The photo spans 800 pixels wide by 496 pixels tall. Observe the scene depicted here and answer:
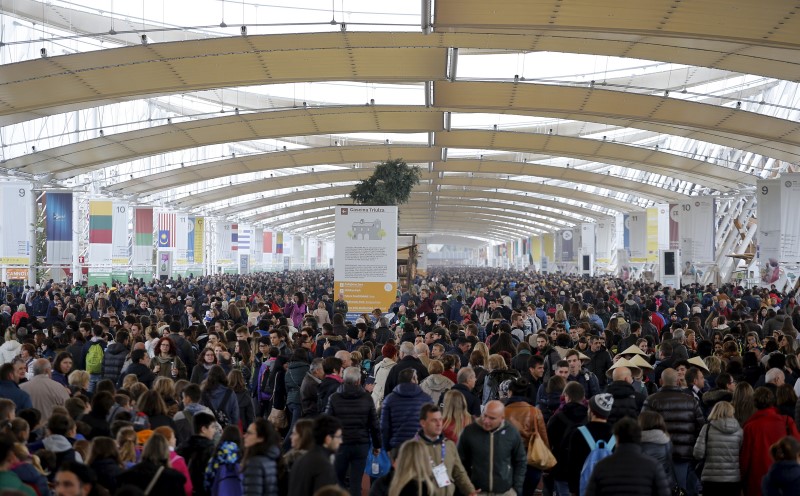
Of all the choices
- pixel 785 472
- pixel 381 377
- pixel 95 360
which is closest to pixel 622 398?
pixel 785 472

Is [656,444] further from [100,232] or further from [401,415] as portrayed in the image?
[100,232]

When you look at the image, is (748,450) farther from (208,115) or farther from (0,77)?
(208,115)

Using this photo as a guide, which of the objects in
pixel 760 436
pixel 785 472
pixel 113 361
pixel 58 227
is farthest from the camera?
pixel 58 227

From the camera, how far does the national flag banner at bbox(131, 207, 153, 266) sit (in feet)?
Result: 146

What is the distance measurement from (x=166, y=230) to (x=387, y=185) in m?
18.6

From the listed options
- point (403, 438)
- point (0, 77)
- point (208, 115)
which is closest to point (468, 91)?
point (208, 115)

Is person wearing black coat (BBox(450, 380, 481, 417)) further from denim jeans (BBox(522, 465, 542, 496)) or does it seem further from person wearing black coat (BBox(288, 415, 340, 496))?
person wearing black coat (BBox(288, 415, 340, 496))

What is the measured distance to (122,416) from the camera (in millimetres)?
7809

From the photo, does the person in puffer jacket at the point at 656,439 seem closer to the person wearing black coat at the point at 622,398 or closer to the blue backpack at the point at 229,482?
the person wearing black coat at the point at 622,398

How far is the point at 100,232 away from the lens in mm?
37469

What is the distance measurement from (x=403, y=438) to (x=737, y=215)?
40.9 meters

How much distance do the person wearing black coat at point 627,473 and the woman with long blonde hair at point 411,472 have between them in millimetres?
1078

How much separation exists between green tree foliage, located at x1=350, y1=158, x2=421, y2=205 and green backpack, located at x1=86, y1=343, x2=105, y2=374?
20.3 meters

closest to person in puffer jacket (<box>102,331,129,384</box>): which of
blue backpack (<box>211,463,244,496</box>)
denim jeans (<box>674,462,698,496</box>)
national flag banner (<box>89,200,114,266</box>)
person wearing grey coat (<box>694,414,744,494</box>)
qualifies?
blue backpack (<box>211,463,244,496</box>)
